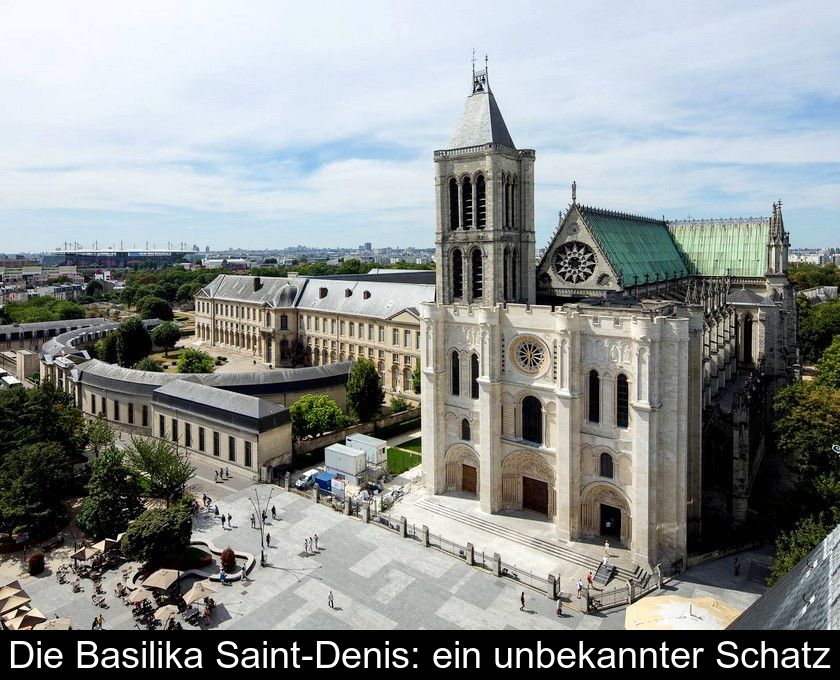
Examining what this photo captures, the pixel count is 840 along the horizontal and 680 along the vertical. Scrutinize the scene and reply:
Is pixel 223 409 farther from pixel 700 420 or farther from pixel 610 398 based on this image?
pixel 700 420

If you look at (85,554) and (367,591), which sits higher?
(85,554)

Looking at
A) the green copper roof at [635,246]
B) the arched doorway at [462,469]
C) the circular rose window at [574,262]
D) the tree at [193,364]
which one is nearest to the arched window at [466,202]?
the circular rose window at [574,262]

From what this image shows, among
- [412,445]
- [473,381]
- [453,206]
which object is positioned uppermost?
[453,206]

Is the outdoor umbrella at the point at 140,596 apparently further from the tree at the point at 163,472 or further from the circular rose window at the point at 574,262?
the circular rose window at the point at 574,262

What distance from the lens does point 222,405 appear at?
52.5 m

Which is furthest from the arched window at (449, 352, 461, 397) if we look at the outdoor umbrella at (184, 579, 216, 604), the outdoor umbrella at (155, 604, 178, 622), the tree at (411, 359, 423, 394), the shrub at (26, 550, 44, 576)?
the shrub at (26, 550, 44, 576)

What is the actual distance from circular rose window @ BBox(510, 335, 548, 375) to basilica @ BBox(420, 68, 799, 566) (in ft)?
0.32

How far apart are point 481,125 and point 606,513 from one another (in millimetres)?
28682

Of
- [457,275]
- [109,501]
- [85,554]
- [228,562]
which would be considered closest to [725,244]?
[457,275]

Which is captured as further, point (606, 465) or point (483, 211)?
point (483, 211)

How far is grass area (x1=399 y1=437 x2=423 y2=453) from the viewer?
56606mm

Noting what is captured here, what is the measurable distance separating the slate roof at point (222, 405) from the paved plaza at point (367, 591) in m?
11.3

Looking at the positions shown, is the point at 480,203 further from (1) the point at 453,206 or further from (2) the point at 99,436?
(2) the point at 99,436
